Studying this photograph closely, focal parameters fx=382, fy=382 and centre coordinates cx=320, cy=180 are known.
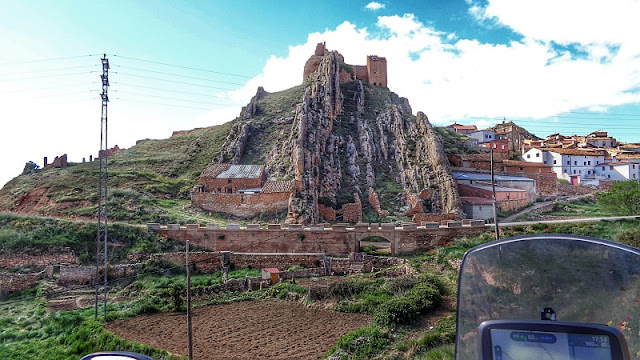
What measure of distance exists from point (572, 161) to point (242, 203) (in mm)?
51184

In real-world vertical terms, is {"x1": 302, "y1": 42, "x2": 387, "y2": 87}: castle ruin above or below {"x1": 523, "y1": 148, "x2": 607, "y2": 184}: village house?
above

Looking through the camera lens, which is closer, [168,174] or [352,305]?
[352,305]

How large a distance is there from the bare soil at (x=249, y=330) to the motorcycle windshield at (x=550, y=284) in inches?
530

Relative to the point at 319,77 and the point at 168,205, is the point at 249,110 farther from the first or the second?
the point at 168,205

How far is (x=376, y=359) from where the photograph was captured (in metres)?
14.8

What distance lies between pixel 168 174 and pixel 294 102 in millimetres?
25136

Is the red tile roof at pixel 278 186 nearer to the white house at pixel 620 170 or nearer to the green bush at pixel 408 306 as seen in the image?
the green bush at pixel 408 306

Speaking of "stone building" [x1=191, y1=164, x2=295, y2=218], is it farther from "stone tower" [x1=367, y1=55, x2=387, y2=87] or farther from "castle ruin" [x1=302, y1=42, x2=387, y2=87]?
"stone tower" [x1=367, y1=55, x2=387, y2=87]

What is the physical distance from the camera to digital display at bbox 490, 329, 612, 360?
2.82 meters

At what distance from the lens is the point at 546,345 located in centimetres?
295

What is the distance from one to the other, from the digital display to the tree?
3824cm

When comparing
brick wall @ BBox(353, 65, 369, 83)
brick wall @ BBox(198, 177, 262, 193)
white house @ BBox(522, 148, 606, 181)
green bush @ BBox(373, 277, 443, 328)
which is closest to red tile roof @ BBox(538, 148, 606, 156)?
white house @ BBox(522, 148, 606, 181)

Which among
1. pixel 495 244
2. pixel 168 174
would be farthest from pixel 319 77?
pixel 495 244

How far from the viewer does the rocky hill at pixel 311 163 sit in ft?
135
